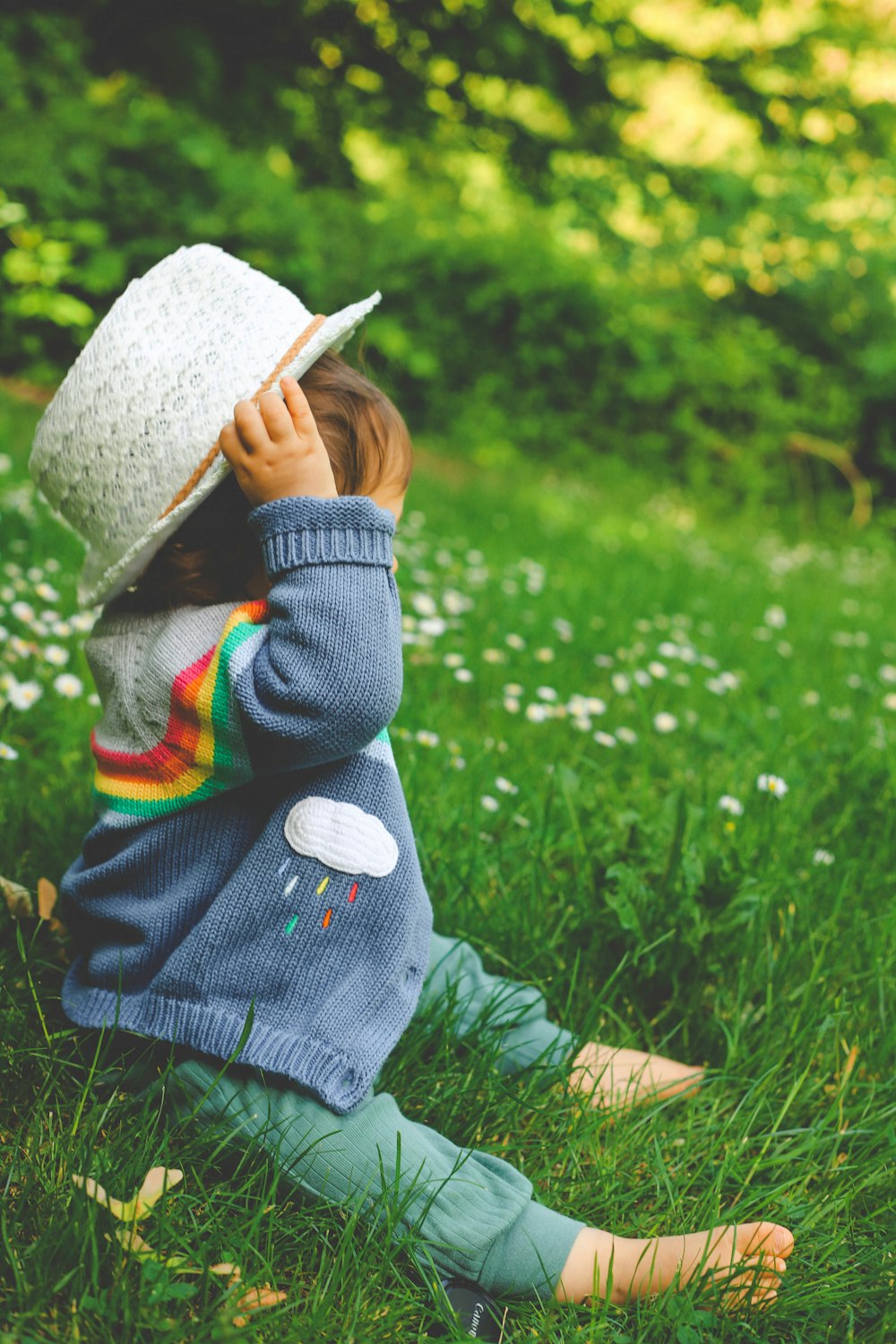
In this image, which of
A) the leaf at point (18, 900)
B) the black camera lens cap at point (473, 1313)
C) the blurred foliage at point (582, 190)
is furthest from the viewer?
the blurred foliage at point (582, 190)

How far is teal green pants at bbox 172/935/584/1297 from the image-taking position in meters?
1.32

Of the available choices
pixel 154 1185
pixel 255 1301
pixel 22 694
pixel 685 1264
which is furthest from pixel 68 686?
pixel 685 1264

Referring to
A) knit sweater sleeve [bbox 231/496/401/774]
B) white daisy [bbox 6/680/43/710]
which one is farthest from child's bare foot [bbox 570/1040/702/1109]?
white daisy [bbox 6/680/43/710]

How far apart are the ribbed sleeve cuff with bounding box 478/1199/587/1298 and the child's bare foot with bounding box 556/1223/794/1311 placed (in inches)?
0.6

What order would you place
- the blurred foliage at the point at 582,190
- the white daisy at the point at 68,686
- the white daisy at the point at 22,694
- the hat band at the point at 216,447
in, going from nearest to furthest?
the hat band at the point at 216,447, the white daisy at the point at 22,694, the white daisy at the point at 68,686, the blurred foliage at the point at 582,190

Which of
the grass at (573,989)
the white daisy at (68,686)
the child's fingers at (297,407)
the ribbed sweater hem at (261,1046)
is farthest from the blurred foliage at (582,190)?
the ribbed sweater hem at (261,1046)

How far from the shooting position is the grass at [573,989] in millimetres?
1251

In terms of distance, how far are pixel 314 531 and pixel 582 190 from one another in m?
9.08

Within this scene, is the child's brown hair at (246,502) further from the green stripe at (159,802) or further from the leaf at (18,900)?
the leaf at (18,900)

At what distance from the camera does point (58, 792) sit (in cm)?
206

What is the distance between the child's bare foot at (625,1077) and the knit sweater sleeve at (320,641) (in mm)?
691

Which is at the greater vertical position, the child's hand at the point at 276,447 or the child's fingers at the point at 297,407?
the child's fingers at the point at 297,407

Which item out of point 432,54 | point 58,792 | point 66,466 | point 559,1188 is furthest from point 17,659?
point 432,54

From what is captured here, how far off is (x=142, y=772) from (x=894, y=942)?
1.42m
